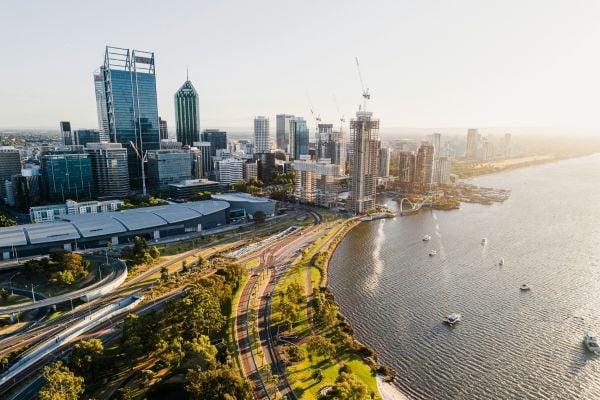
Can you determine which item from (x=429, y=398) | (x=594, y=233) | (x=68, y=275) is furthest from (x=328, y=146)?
(x=429, y=398)

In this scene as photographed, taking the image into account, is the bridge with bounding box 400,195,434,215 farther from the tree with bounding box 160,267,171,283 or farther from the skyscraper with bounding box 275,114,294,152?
the skyscraper with bounding box 275,114,294,152

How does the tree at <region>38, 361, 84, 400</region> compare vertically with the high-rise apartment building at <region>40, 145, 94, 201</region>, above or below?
below

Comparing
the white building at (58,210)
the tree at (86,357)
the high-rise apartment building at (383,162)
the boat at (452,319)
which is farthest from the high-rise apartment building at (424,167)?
the tree at (86,357)

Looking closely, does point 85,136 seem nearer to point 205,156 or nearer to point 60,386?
point 205,156

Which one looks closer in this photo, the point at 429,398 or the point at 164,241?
the point at 429,398

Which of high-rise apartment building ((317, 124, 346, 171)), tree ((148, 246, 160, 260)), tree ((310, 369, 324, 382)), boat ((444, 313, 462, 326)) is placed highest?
high-rise apartment building ((317, 124, 346, 171))

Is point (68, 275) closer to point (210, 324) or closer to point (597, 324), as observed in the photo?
point (210, 324)

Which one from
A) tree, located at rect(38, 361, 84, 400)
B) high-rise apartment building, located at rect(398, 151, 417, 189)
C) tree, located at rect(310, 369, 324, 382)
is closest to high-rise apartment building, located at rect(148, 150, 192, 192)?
high-rise apartment building, located at rect(398, 151, 417, 189)
